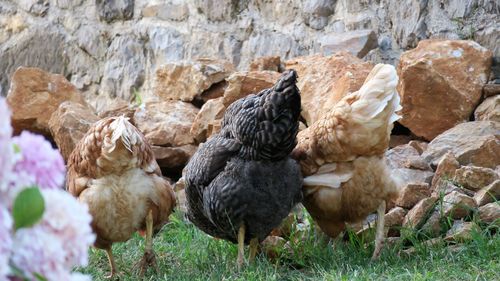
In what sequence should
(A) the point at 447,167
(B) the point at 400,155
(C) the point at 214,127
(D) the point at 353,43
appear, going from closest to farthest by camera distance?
(A) the point at 447,167 < (B) the point at 400,155 < (C) the point at 214,127 < (D) the point at 353,43

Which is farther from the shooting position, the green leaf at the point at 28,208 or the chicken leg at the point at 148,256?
the chicken leg at the point at 148,256

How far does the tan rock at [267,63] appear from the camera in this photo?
18.8ft

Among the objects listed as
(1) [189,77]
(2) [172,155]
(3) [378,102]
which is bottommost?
(2) [172,155]

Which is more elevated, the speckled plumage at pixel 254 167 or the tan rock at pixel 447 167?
the speckled plumage at pixel 254 167

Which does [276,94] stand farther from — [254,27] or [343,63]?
[254,27]

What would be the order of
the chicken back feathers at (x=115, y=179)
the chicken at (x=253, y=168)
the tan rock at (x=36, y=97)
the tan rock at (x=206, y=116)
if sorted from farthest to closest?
the tan rock at (x=36, y=97) < the tan rock at (x=206, y=116) < the chicken back feathers at (x=115, y=179) < the chicken at (x=253, y=168)

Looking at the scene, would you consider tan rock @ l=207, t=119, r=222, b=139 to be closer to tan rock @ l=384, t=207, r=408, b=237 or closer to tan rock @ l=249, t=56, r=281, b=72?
tan rock @ l=249, t=56, r=281, b=72

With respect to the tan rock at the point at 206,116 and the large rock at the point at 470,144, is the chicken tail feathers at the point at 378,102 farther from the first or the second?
the tan rock at the point at 206,116

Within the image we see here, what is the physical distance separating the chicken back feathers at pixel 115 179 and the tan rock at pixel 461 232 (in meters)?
1.37

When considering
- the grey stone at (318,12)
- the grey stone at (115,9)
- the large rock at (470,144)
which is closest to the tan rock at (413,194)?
the large rock at (470,144)

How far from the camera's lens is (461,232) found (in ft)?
13.6

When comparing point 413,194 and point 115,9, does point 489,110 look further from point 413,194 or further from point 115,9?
point 115,9

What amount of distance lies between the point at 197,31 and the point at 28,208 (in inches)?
196

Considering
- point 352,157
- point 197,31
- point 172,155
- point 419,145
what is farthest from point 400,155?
point 197,31
